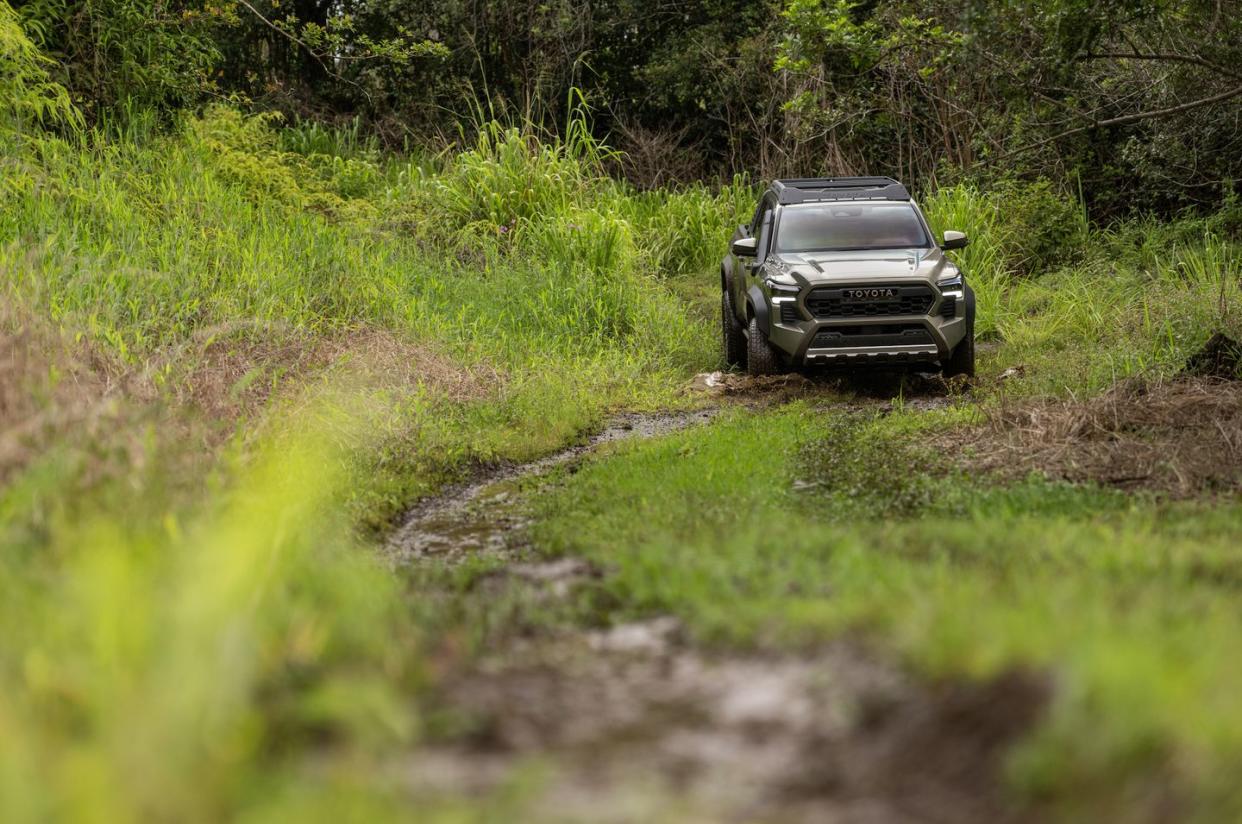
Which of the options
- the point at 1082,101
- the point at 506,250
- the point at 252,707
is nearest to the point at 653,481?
the point at 252,707

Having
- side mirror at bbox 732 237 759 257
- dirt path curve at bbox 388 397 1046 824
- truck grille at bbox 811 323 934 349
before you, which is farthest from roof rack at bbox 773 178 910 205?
dirt path curve at bbox 388 397 1046 824

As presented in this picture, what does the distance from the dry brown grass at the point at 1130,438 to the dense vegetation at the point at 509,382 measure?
117 mm

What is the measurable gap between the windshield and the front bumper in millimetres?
999

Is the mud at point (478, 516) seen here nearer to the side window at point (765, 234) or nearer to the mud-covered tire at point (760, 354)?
the mud-covered tire at point (760, 354)

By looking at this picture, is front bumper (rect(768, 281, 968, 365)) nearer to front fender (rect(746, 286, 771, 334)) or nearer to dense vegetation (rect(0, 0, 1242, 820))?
front fender (rect(746, 286, 771, 334))

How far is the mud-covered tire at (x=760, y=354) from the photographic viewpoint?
1244 cm

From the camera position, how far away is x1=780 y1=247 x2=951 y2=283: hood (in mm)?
11961

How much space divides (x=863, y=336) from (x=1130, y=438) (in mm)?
3985

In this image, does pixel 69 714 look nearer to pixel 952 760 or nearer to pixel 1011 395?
pixel 952 760

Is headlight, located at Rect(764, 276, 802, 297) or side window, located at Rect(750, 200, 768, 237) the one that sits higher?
side window, located at Rect(750, 200, 768, 237)

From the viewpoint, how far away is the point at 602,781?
2951 mm

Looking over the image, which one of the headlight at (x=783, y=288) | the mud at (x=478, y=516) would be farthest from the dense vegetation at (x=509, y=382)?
the headlight at (x=783, y=288)

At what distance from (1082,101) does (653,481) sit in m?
13.2

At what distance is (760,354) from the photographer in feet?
41.1
